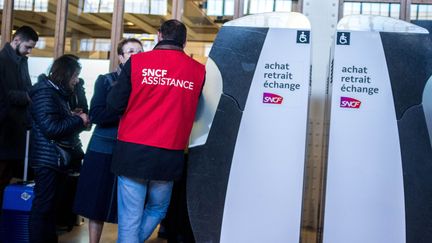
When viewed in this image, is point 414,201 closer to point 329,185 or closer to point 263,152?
point 329,185

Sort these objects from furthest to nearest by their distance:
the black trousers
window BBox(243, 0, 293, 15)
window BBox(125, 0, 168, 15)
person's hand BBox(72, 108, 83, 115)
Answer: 1. window BBox(125, 0, 168, 15)
2. window BBox(243, 0, 293, 15)
3. person's hand BBox(72, 108, 83, 115)
4. the black trousers

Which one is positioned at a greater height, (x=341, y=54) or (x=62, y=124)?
(x=341, y=54)

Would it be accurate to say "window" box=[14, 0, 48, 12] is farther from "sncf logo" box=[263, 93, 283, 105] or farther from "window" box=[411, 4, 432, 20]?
"window" box=[411, 4, 432, 20]

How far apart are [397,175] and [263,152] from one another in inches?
24.3

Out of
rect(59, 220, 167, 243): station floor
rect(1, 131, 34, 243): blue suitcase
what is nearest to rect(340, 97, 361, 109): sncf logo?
rect(59, 220, 167, 243): station floor

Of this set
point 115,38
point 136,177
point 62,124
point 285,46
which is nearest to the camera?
point 136,177

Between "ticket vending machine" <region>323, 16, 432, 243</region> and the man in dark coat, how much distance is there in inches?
79.9

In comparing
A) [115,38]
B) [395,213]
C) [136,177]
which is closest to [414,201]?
[395,213]

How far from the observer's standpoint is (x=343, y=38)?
216 centimetres

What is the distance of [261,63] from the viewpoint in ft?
7.26

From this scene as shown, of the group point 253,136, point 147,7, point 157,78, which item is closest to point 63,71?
point 157,78

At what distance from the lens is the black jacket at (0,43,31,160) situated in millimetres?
3006

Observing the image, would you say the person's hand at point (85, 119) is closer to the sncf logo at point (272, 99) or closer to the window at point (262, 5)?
the sncf logo at point (272, 99)

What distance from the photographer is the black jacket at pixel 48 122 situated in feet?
8.08
